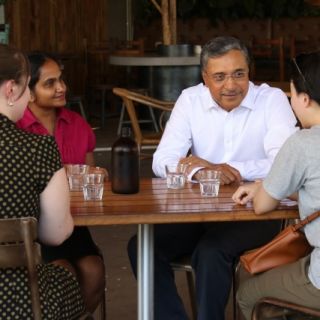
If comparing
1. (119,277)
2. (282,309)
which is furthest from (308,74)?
(119,277)

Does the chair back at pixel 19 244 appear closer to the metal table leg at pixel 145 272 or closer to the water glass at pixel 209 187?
the metal table leg at pixel 145 272

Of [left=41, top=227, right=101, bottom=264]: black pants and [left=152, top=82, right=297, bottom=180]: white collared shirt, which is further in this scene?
[left=152, top=82, right=297, bottom=180]: white collared shirt

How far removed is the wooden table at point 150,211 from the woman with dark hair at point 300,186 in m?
0.07

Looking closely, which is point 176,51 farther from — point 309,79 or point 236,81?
point 309,79

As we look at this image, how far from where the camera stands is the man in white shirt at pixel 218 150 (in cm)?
290

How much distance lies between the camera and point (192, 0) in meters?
12.4

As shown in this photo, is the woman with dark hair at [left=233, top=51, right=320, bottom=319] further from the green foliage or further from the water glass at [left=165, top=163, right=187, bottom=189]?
the green foliage

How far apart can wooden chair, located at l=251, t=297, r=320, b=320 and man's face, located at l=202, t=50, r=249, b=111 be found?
98 cm

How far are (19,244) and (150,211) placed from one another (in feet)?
1.57

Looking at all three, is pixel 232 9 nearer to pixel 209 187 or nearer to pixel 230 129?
pixel 230 129

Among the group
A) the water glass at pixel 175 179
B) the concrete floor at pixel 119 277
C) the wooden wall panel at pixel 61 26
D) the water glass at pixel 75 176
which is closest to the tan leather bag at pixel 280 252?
the water glass at pixel 175 179

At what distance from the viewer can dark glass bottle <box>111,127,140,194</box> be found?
272 cm

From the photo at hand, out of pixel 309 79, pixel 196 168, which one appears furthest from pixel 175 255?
pixel 309 79

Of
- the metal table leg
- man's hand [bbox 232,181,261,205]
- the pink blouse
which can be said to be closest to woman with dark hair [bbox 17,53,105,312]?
the pink blouse
